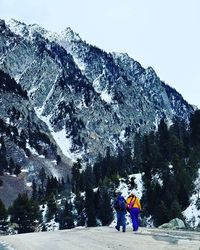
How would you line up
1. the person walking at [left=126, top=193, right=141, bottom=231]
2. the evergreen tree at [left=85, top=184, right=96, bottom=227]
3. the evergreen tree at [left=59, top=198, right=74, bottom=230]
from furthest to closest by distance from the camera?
the evergreen tree at [left=59, top=198, right=74, bottom=230]
the evergreen tree at [left=85, top=184, right=96, bottom=227]
the person walking at [left=126, top=193, right=141, bottom=231]

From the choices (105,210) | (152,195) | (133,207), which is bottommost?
(133,207)

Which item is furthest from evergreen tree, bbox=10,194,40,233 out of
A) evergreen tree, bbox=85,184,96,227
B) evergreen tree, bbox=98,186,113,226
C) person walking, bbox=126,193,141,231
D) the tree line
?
person walking, bbox=126,193,141,231

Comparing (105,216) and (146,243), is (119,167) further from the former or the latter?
(146,243)

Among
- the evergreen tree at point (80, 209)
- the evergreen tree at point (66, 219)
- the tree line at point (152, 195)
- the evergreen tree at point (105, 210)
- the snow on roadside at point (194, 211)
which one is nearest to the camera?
the snow on roadside at point (194, 211)

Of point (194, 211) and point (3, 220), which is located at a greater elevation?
point (3, 220)

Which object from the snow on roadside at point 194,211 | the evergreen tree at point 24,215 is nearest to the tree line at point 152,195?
the evergreen tree at point 24,215

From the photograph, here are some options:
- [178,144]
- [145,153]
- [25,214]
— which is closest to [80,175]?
[145,153]

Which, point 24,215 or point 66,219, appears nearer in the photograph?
point 24,215

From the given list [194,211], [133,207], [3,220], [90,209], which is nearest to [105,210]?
[90,209]

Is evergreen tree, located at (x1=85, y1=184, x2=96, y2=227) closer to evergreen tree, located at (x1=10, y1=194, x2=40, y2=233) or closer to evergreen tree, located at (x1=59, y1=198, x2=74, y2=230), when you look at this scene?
evergreen tree, located at (x1=59, y1=198, x2=74, y2=230)

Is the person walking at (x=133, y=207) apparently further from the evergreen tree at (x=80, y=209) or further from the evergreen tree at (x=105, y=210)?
the evergreen tree at (x=80, y=209)

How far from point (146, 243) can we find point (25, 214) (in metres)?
97.9

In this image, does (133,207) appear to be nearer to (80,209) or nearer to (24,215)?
(24,215)

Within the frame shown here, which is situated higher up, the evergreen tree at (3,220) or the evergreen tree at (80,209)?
the evergreen tree at (80,209)
